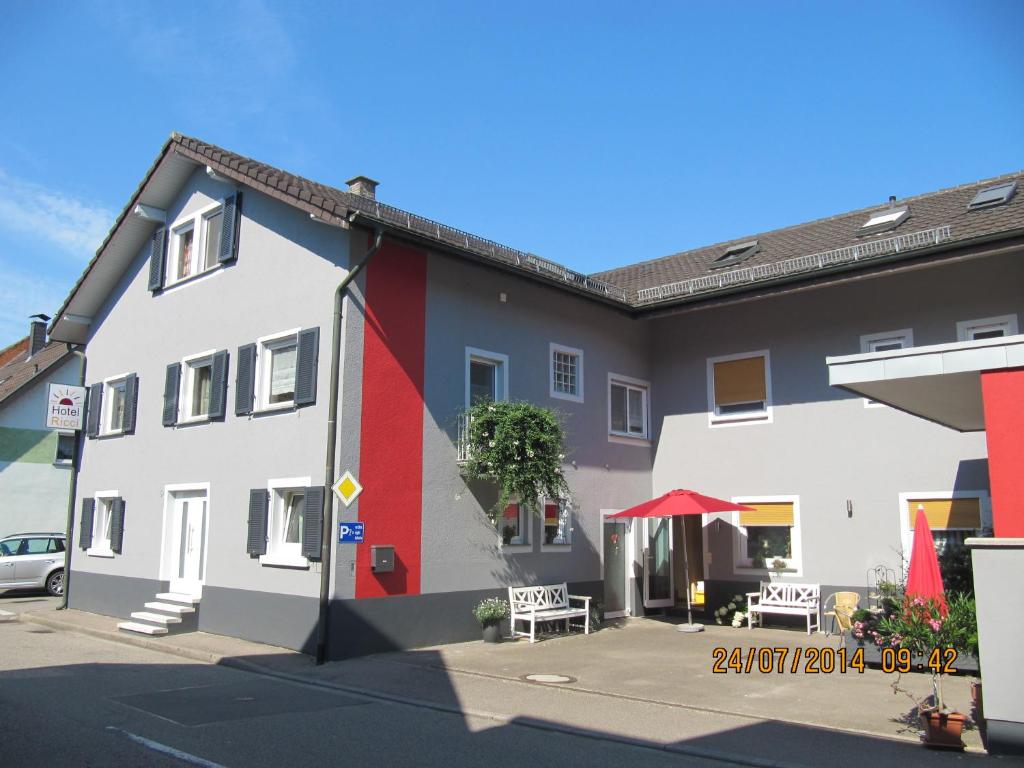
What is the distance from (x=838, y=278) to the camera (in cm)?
1436

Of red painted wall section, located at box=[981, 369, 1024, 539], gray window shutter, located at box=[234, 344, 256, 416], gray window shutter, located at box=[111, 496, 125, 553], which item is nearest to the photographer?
red painted wall section, located at box=[981, 369, 1024, 539]

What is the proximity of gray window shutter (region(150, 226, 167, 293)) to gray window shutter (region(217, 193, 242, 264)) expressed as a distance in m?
2.55

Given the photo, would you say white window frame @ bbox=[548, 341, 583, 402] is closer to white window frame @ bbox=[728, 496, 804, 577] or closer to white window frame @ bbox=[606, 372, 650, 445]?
white window frame @ bbox=[606, 372, 650, 445]

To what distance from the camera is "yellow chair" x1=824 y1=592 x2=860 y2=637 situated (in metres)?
13.2

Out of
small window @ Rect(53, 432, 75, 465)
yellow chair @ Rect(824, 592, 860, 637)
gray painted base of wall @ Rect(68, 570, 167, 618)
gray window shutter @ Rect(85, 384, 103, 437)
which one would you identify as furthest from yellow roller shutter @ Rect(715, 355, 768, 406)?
small window @ Rect(53, 432, 75, 465)

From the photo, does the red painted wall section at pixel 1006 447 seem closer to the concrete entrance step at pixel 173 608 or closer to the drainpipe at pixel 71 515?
the concrete entrance step at pixel 173 608

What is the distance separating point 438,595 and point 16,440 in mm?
17777

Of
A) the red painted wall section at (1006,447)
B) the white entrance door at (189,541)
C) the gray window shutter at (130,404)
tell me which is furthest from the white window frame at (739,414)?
the gray window shutter at (130,404)

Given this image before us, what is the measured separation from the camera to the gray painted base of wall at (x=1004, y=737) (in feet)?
23.0

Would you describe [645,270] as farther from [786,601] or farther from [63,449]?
[63,449]

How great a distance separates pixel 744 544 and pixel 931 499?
11.5 feet

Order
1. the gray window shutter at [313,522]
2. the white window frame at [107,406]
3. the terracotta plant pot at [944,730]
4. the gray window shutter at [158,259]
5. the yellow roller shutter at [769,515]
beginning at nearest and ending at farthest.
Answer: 1. the terracotta plant pot at [944,730]
2. the gray window shutter at [313,522]
3. the yellow roller shutter at [769,515]
4. the gray window shutter at [158,259]
5. the white window frame at [107,406]

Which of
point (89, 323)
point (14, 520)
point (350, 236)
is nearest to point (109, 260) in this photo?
point (89, 323)

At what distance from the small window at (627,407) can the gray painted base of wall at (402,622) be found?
4692 millimetres
